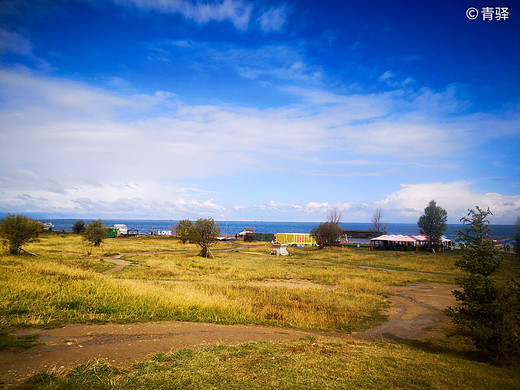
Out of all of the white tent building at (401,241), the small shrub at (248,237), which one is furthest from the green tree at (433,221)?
the small shrub at (248,237)

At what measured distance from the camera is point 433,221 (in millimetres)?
82500

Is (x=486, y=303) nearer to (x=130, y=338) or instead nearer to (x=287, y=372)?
(x=287, y=372)

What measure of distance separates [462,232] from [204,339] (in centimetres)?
1006

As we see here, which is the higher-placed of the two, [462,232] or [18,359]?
[462,232]

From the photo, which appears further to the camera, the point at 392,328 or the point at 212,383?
the point at 392,328

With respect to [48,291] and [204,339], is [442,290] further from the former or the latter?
[48,291]

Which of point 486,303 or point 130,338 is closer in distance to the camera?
point 130,338

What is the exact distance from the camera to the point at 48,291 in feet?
44.5

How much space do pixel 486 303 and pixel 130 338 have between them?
39.8ft

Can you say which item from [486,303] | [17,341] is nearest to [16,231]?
[17,341]

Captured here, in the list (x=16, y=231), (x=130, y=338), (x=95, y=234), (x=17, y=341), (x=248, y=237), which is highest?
(x=16, y=231)

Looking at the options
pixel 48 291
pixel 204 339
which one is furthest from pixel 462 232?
pixel 48 291

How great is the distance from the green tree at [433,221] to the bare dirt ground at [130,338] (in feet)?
255

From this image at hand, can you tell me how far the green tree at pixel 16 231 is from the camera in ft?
93.4
